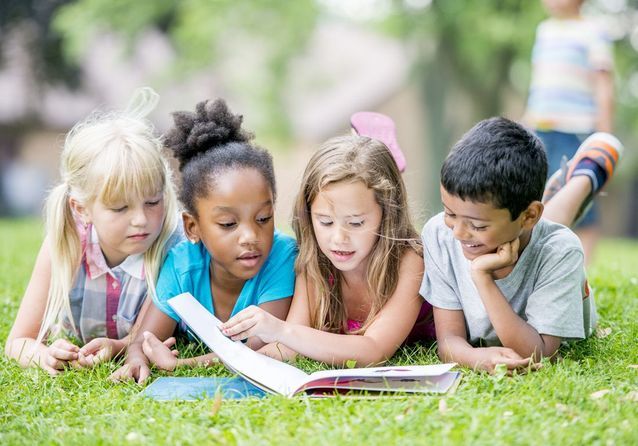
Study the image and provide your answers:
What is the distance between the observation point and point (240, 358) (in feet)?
11.1

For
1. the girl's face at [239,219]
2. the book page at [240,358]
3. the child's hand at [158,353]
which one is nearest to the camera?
the book page at [240,358]

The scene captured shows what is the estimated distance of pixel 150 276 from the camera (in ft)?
13.4

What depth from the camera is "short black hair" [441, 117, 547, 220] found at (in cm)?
326

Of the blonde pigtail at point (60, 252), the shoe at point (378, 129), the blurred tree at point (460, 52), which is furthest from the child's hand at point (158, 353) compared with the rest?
the blurred tree at point (460, 52)

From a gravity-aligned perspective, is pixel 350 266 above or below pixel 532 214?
below

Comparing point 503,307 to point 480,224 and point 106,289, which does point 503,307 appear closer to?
point 480,224

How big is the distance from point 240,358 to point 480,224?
47.9 inches

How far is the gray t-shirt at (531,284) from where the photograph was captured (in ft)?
11.2

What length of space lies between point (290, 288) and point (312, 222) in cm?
38

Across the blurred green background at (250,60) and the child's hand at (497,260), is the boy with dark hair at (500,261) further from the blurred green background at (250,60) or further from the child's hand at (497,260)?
the blurred green background at (250,60)

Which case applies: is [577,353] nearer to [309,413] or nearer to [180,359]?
[309,413]

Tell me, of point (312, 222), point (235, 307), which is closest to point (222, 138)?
point (312, 222)

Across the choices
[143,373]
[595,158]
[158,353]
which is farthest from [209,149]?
[595,158]

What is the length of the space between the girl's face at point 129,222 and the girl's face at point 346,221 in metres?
0.88
